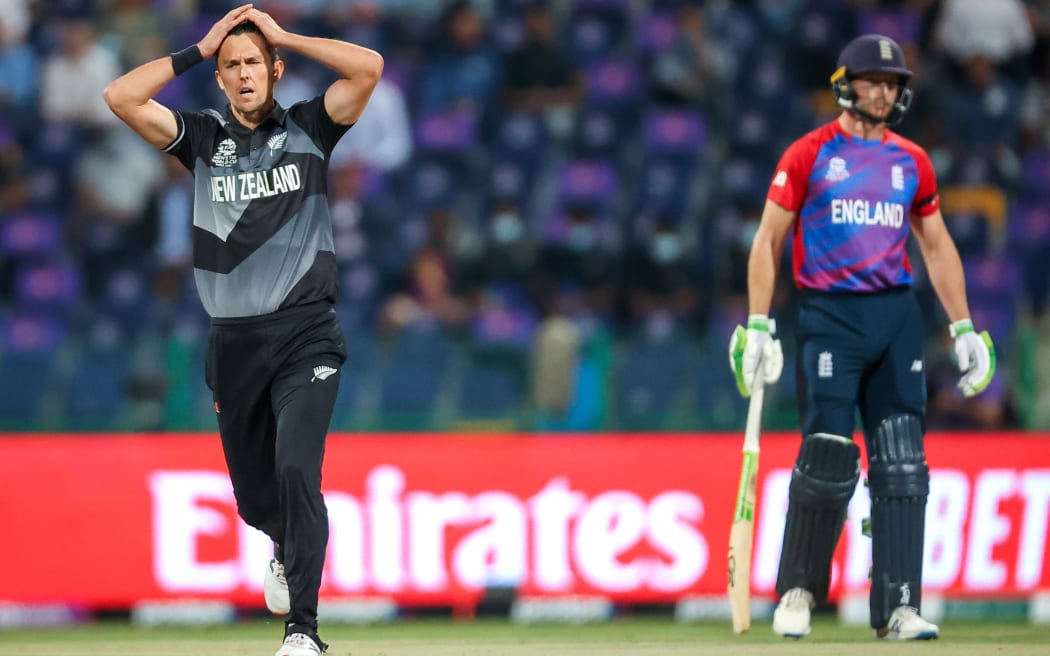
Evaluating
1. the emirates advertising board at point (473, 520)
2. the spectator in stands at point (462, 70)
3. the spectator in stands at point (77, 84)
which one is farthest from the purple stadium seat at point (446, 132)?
the emirates advertising board at point (473, 520)

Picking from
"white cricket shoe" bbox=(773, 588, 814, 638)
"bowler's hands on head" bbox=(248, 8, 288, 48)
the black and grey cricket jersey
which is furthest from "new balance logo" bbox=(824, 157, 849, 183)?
"bowler's hands on head" bbox=(248, 8, 288, 48)

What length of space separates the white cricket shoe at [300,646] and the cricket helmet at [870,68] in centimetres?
319

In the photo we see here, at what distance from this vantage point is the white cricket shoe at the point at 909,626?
6594 millimetres

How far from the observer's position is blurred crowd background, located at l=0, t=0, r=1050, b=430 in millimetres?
11578

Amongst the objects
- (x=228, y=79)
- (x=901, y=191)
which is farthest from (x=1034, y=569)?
(x=228, y=79)

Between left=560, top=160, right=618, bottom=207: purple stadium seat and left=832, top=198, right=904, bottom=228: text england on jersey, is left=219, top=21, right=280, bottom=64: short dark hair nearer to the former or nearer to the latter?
left=832, top=198, right=904, bottom=228: text england on jersey

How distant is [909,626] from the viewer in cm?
661

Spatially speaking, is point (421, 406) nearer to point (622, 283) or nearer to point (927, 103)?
point (622, 283)

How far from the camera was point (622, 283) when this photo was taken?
1270 cm

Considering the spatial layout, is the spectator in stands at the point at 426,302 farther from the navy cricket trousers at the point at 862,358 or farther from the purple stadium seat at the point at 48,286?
the navy cricket trousers at the point at 862,358

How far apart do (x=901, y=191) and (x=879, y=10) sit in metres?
9.53

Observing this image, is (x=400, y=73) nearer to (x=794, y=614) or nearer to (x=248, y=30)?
(x=248, y=30)

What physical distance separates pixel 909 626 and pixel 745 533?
79cm

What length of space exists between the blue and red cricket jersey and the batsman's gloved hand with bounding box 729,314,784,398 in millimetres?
294
